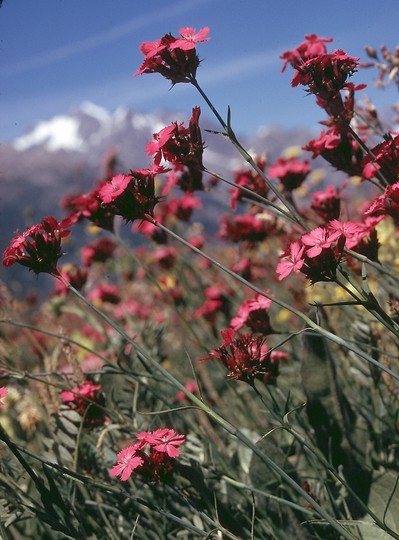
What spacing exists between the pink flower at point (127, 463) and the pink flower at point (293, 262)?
0.52 metres

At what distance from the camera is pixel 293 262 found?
1185 mm

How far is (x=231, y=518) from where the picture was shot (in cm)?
162

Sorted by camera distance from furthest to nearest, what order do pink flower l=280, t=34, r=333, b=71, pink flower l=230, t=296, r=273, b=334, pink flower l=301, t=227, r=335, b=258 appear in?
pink flower l=230, t=296, r=273, b=334 < pink flower l=280, t=34, r=333, b=71 < pink flower l=301, t=227, r=335, b=258

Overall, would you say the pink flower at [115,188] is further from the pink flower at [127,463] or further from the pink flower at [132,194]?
the pink flower at [127,463]

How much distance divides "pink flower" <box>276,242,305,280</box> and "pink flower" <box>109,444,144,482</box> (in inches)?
20.6

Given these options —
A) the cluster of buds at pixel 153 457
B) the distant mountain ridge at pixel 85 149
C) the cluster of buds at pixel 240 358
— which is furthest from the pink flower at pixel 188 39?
the distant mountain ridge at pixel 85 149

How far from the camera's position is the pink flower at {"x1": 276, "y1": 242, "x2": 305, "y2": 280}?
1.15m

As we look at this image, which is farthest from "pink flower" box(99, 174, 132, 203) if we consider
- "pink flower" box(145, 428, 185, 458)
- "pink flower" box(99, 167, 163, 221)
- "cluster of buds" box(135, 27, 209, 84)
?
"pink flower" box(145, 428, 185, 458)

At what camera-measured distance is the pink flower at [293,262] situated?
1.15m

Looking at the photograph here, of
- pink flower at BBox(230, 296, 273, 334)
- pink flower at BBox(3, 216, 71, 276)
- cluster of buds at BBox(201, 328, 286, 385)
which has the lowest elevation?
cluster of buds at BBox(201, 328, 286, 385)

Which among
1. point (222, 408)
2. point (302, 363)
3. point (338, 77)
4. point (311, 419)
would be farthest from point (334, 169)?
point (222, 408)

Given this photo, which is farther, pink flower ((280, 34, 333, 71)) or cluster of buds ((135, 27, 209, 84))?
pink flower ((280, 34, 333, 71))

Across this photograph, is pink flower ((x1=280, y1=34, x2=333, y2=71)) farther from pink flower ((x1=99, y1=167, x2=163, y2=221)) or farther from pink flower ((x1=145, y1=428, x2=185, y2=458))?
pink flower ((x1=145, y1=428, x2=185, y2=458))

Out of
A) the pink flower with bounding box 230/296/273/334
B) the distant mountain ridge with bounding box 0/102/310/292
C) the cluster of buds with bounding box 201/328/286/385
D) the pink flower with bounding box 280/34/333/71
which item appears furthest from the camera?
the distant mountain ridge with bounding box 0/102/310/292
